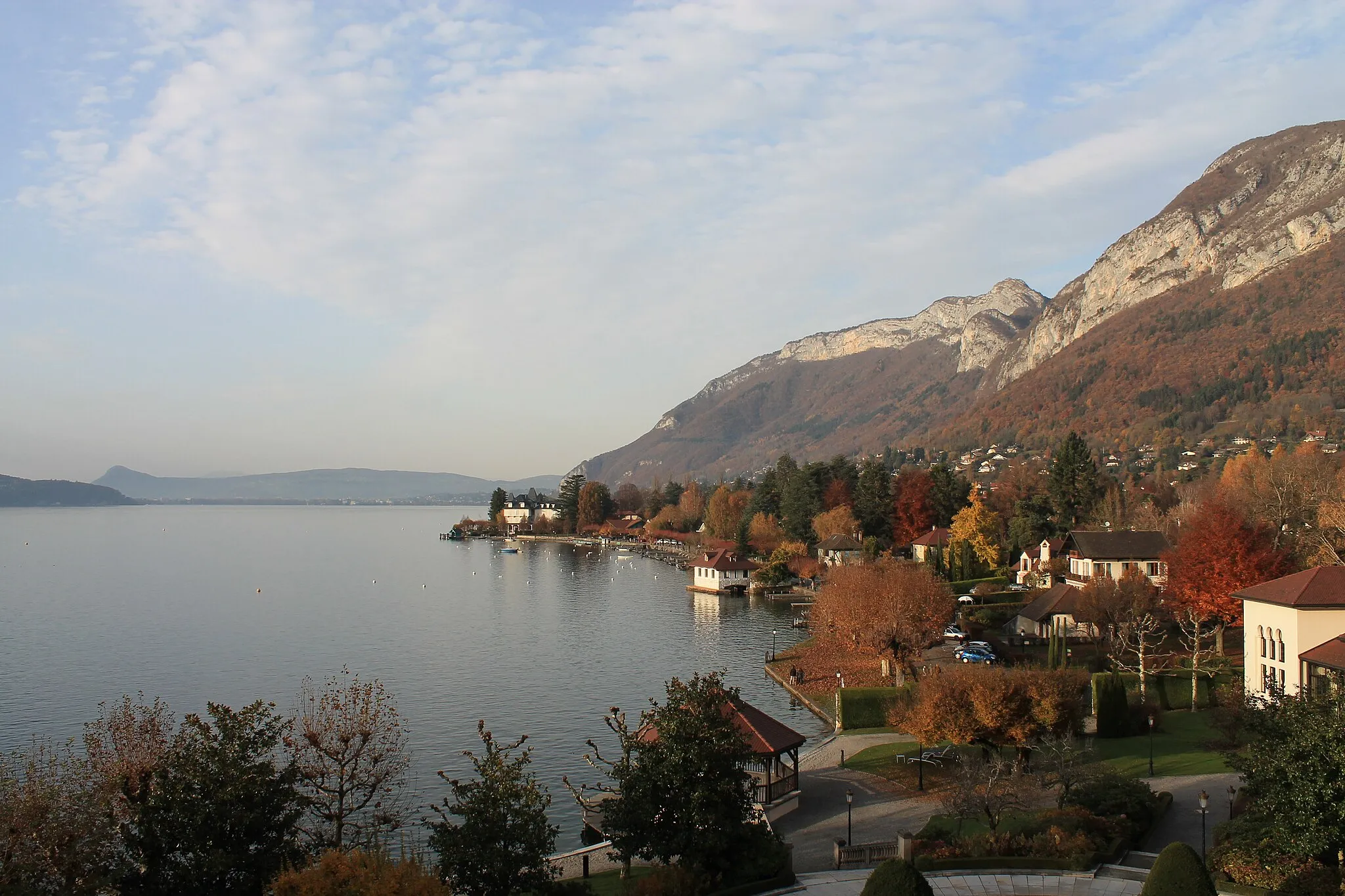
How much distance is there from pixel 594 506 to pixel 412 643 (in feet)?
365

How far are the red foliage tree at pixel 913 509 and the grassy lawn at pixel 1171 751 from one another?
58.3 m

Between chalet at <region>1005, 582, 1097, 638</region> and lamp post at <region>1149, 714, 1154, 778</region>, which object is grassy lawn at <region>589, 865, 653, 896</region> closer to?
lamp post at <region>1149, 714, 1154, 778</region>

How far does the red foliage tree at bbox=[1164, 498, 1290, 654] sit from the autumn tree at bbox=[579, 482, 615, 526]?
12766cm

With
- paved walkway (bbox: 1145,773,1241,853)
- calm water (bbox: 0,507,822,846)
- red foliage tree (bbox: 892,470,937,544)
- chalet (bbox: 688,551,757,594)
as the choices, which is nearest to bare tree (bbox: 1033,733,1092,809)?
paved walkway (bbox: 1145,773,1241,853)

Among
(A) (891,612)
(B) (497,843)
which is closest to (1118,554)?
(A) (891,612)

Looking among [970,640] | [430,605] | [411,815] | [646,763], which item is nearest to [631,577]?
[430,605]

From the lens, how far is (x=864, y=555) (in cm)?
7944

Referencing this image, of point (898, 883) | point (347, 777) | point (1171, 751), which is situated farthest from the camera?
point (1171, 751)

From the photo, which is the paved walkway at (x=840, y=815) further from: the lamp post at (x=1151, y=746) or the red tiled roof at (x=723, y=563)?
the red tiled roof at (x=723, y=563)

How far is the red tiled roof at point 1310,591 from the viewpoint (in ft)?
100

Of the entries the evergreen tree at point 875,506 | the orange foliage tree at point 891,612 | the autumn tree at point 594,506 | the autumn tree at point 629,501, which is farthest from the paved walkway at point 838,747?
the autumn tree at point 629,501

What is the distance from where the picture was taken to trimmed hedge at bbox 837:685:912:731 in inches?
1374

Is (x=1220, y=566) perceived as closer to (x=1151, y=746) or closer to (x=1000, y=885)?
(x=1151, y=746)

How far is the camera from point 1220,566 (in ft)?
142
